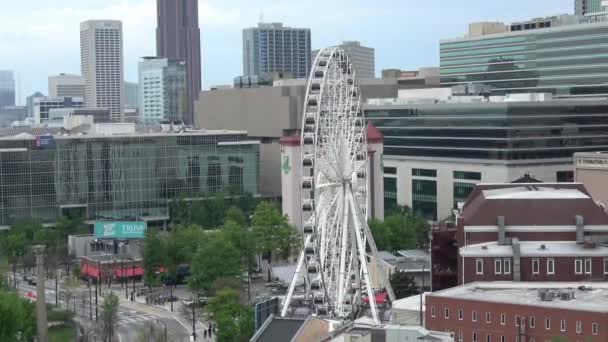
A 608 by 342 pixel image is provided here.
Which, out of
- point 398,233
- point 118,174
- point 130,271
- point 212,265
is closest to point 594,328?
point 212,265

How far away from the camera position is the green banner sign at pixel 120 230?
111812 mm

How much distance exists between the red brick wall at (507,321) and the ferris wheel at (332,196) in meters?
6.64

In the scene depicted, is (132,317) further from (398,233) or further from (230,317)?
(398,233)

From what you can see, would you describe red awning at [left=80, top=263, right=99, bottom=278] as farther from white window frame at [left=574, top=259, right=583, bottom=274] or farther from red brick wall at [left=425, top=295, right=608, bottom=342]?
red brick wall at [left=425, top=295, right=608, bottom=342]

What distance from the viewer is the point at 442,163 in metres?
132

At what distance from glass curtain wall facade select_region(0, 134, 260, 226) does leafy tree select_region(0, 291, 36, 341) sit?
5894 centimetres

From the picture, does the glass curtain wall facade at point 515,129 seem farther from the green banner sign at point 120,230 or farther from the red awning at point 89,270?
the red awning at point 89,270

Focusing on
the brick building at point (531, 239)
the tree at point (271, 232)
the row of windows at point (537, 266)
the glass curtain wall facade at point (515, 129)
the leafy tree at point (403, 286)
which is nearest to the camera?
the row of windows at point (537, 266)

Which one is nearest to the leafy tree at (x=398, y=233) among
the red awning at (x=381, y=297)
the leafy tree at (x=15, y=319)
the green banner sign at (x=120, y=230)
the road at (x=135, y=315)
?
the road at (x=135, y=315)

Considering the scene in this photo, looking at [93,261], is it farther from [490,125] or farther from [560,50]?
[560,50]

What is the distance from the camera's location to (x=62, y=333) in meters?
78.6

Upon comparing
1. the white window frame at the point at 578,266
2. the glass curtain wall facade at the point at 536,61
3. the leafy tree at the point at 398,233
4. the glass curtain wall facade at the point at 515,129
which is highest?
the glass curtain wall facade at the point at 536,61

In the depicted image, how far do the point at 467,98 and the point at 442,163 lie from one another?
7.53m

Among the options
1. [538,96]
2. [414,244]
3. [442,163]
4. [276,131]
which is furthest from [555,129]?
[276,131]
